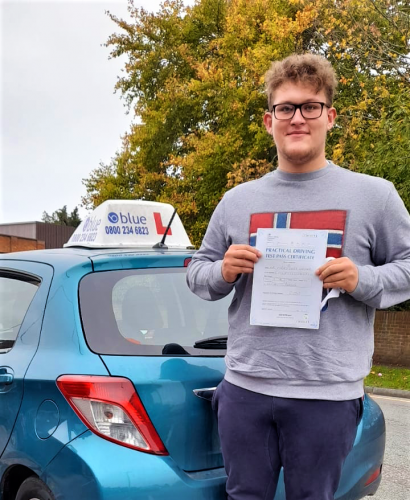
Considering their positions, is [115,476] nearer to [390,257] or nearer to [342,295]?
[342,295]

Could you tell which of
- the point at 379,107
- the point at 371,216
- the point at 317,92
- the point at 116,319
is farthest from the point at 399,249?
the point at 379,107

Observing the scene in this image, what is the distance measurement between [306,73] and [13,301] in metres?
1.71

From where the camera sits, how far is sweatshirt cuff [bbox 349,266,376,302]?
1.58 metres

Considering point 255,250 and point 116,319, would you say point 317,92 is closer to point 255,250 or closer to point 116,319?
point 255,250

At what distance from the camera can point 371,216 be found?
1.67m

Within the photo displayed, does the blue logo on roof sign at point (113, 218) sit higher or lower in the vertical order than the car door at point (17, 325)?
higher

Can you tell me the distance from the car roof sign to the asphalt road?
2.17 m

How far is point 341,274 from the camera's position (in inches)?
61.4

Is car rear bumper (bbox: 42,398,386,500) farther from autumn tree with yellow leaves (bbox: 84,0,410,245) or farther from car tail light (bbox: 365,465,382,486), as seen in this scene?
autumn tree with yellow leaves (bbox: 84,0,410,245)

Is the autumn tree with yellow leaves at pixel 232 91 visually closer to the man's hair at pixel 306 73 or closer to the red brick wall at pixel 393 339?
the red brick wall at pixel 393 339

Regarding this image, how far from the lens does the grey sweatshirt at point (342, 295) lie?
163cm

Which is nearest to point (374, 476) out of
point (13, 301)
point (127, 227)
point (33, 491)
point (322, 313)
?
point (322, 313)

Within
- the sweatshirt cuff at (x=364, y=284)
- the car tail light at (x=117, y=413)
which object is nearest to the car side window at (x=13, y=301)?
the car tail light at (x=117, y=413)

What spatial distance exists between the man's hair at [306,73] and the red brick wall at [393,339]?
9669 mm
